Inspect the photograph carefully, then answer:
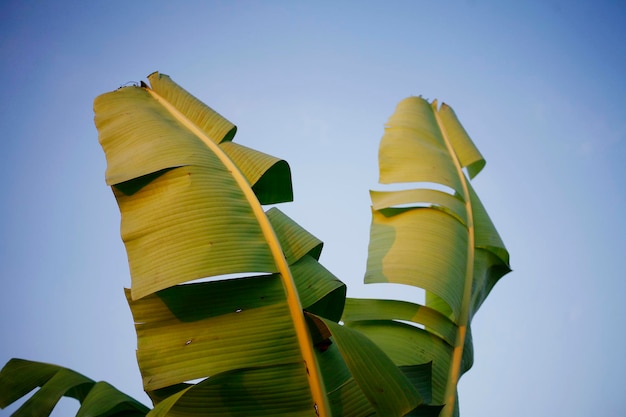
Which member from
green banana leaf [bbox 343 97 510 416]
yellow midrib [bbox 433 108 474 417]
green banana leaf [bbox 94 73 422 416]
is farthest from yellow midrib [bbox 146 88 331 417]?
yellow midrib [bbox 433 108 474 417]

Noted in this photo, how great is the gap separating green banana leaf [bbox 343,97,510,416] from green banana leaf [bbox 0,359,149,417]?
A: 89cm

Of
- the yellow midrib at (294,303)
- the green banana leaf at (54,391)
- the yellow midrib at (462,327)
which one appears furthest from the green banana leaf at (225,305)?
the yellow midrib at (462,327)

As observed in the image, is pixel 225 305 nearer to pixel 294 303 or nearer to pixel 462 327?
pixel 294 303

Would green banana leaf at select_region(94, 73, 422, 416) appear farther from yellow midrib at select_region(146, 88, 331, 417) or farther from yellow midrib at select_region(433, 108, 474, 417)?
yellow midrib at select_region(433, 108, 474, 417)

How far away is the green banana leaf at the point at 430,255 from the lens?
1.91 m

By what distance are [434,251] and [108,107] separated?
1.53 m

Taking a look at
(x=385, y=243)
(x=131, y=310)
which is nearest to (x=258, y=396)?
(x=131, y=310)

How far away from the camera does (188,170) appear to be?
67.8 inches

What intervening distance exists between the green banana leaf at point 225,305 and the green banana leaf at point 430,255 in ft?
1.13

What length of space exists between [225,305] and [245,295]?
0.07 meters

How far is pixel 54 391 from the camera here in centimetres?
167

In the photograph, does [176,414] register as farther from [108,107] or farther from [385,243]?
[108,107]

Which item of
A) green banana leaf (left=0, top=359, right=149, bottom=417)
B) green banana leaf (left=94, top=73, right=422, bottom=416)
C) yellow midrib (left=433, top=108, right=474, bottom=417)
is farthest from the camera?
yellow midrib (left=433, top=108, right=474, bottom=417)

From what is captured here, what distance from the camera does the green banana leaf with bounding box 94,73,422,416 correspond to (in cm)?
139
